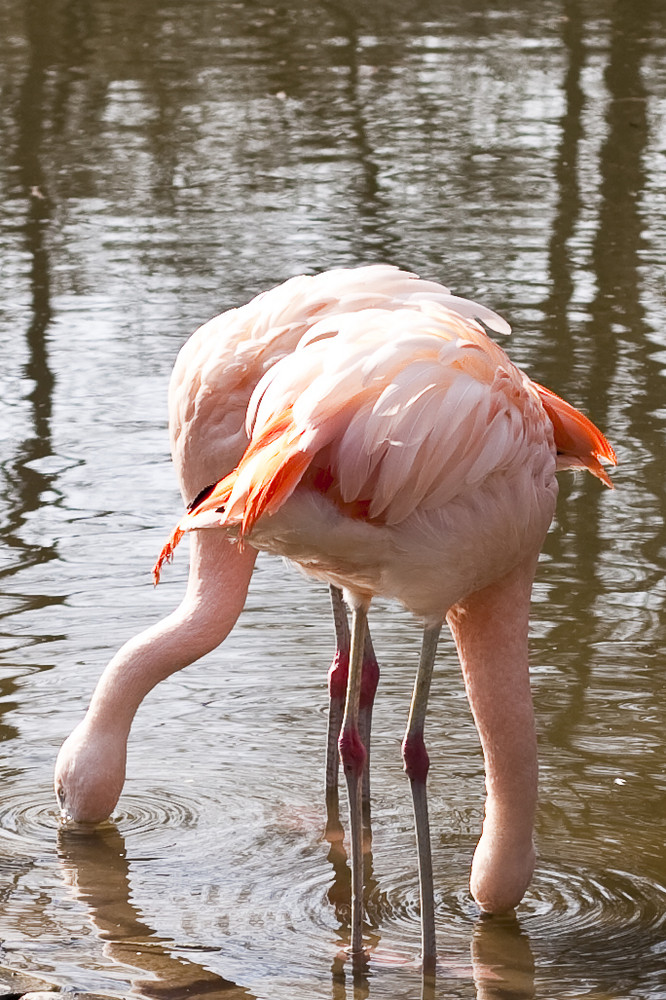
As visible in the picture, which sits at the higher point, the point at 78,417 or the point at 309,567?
the point at 309,567

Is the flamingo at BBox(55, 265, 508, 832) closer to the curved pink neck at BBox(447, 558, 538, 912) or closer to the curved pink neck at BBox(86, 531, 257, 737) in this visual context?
the curved pink neck at BBox(86, 531, 257, 737)

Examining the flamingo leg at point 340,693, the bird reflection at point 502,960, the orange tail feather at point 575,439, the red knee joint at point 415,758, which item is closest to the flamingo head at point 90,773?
the flamingo leg at point 340,693

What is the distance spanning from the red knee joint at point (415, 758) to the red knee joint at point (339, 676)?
875 millimetres

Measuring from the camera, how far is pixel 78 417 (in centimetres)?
776

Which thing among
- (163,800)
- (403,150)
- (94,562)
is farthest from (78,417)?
(403,150)

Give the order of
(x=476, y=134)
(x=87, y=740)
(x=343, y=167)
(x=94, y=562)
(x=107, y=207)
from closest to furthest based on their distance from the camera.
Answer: (x=87, y=740) < (x=94, y=562) < (x=107, y=207) < (x=343, y=167) < (x=476, y=134)

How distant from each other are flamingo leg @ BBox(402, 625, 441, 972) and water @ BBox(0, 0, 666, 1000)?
0.36ft

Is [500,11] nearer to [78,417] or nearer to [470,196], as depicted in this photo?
[470,196]

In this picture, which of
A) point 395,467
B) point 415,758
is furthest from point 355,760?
point 395,467

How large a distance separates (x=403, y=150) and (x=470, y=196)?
1359 mm

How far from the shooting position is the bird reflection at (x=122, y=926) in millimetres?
3775

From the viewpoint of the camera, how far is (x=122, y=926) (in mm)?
4102

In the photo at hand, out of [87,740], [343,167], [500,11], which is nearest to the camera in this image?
[87,740]

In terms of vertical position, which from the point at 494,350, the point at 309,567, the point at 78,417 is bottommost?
the point at 78,417
